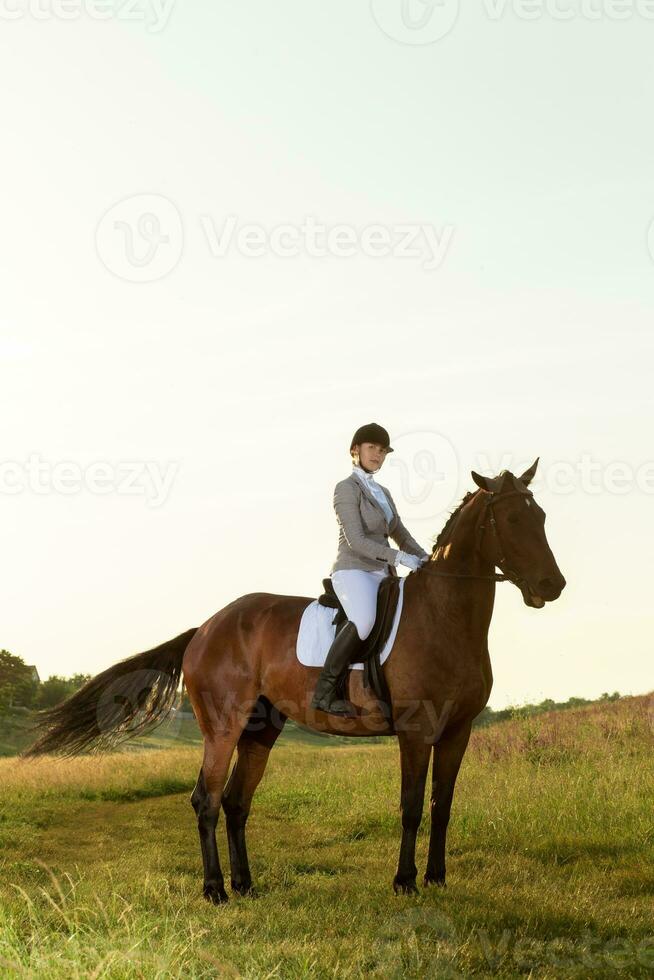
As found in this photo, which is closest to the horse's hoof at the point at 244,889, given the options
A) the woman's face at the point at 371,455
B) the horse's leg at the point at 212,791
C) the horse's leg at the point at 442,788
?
the horse's leg at the point at 212,791

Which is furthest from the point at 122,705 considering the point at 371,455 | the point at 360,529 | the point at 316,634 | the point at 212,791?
the point at 371,455

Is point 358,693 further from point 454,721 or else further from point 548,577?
point 548,577

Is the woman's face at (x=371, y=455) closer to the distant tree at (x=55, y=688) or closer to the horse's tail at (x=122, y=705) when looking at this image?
the horse's tail at (x=122, y=705)

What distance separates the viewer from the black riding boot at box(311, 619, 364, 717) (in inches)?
349

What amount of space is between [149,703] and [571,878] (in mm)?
4578

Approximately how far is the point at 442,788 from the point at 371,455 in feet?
10.1

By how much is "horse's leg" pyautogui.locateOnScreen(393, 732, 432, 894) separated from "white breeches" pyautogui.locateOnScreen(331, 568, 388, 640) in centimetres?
101

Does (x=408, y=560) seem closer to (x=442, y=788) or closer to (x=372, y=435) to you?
(x=372, y=435)

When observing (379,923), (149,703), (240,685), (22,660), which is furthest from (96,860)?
(22,660)

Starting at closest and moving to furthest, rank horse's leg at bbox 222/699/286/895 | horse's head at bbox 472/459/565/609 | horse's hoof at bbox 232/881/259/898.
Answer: horse's head at bbox 472/459/565/609 → horse's hoof at bbox 232/881/259/898 → horse's leg at bbox 222/699/286/895

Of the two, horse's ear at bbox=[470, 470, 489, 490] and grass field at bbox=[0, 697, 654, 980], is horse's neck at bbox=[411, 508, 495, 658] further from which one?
grass field at bbox=[0, 697, 654, 980]

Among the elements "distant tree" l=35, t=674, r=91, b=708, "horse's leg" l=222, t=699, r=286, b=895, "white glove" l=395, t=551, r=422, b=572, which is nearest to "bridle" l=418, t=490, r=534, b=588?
"white glove" l=395, t=551, r=422, b=572

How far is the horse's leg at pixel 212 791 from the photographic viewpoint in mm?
9211

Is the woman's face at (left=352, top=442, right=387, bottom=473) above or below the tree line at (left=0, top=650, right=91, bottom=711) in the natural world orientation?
above
